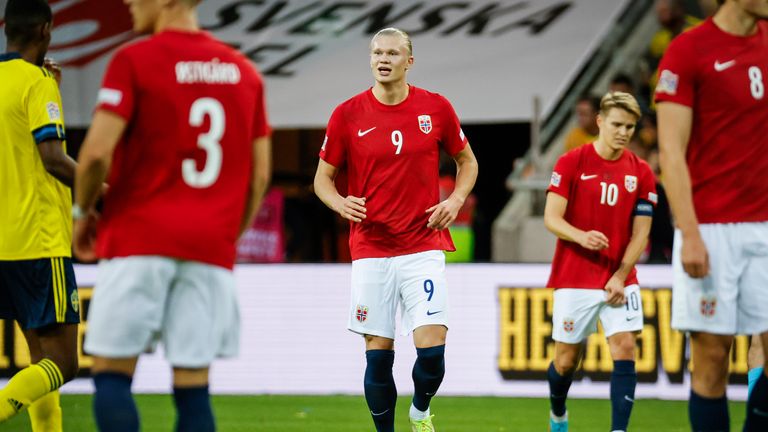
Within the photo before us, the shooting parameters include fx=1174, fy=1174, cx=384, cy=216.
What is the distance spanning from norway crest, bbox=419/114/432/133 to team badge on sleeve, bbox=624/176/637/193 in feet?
4.79

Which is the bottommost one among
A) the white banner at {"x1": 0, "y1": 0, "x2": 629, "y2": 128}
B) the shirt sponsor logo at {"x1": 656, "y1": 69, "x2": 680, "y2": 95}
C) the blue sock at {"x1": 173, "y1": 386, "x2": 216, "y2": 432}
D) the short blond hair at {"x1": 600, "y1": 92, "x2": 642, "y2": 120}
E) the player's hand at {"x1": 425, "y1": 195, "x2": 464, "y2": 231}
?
the blue sock at {"x1": 173, "y1": 386, "x2": 216, "y2": 432}

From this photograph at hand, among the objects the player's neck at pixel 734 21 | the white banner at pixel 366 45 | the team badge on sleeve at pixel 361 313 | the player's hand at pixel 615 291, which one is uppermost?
the white banner at pixel 366 45

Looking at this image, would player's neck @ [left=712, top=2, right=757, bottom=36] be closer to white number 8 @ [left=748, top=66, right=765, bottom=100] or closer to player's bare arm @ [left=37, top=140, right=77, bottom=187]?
white number 8 @ [left=748, top=66, right=765, bottom=100]

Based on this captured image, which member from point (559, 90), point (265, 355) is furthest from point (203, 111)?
point (559, 90)

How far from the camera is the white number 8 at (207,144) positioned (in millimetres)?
4422

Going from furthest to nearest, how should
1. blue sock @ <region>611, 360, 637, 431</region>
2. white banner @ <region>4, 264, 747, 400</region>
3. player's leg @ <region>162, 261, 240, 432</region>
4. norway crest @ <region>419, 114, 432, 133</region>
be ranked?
white banner @ <region>4, 264, 747, 400</region>, blue sock @ <region>611, 360, 637, 431</region>, norway crest @ <region>419, 114, 432, 133</region>, player's leg @ <region>162, 261, 240, 432</region>

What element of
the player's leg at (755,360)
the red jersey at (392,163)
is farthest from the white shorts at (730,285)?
the red jersey at (392,163)

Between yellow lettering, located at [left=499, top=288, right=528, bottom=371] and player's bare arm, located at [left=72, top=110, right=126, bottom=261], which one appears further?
yellow lettering, located at [left=499, top=288, right=528, bottom=371]

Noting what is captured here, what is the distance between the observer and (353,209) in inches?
266

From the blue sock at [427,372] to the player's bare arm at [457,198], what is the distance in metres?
0.73

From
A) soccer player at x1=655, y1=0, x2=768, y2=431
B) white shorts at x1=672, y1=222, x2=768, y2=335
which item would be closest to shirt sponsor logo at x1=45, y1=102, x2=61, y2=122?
soccer player at x1=655, y1=0, x2=768, y2=431

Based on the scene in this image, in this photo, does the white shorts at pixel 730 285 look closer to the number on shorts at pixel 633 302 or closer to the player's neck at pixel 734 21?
the player's neck at pixel 734 21

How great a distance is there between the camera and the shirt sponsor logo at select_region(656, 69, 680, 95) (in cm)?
488

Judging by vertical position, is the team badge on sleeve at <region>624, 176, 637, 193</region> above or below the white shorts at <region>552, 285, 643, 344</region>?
above
